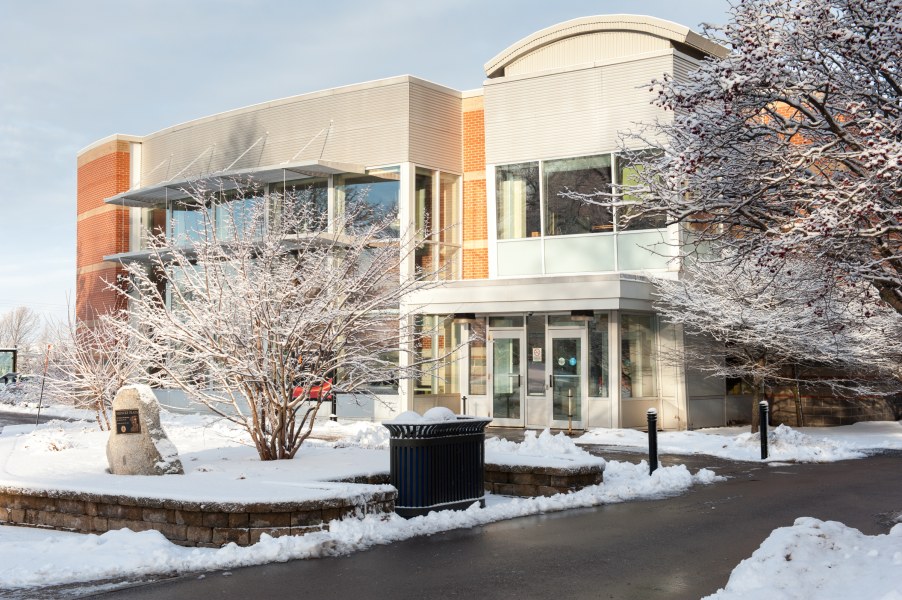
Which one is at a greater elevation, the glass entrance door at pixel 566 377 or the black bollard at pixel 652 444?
the glass entrance door at pixel 566 377

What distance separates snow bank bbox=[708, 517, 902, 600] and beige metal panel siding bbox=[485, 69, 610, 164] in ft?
55.8

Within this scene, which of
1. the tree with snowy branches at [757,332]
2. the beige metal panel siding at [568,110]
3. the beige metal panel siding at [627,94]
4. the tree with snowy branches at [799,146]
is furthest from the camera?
the beige metal panel siding at [568,110]

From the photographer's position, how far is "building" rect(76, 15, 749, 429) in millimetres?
23453

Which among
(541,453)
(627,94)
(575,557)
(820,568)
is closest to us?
(820,568)

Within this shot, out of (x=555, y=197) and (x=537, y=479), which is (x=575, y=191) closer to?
(x=555, y=197)

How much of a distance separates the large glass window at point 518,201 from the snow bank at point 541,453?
372 inches

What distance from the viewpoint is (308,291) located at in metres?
13.7

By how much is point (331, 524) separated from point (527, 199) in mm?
16856

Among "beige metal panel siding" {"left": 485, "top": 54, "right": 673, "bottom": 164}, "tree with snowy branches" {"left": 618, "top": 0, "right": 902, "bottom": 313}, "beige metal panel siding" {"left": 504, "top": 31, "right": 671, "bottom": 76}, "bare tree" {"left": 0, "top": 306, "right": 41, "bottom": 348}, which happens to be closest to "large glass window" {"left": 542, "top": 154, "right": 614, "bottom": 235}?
"beige metal panel siding" {"left": 485, "top": 54, "right": 673, "bottom": 164}

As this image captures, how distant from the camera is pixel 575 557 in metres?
8.88

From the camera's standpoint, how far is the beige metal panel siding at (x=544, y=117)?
24406 millimetres

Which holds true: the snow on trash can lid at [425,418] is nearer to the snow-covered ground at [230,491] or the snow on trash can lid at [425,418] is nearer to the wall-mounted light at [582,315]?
the snow-covered ground at [230,491]

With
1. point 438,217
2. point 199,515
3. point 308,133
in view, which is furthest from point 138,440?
point 308,133

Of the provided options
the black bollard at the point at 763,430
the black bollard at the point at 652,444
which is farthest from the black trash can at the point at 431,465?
the black bollard at the point at 763,430
